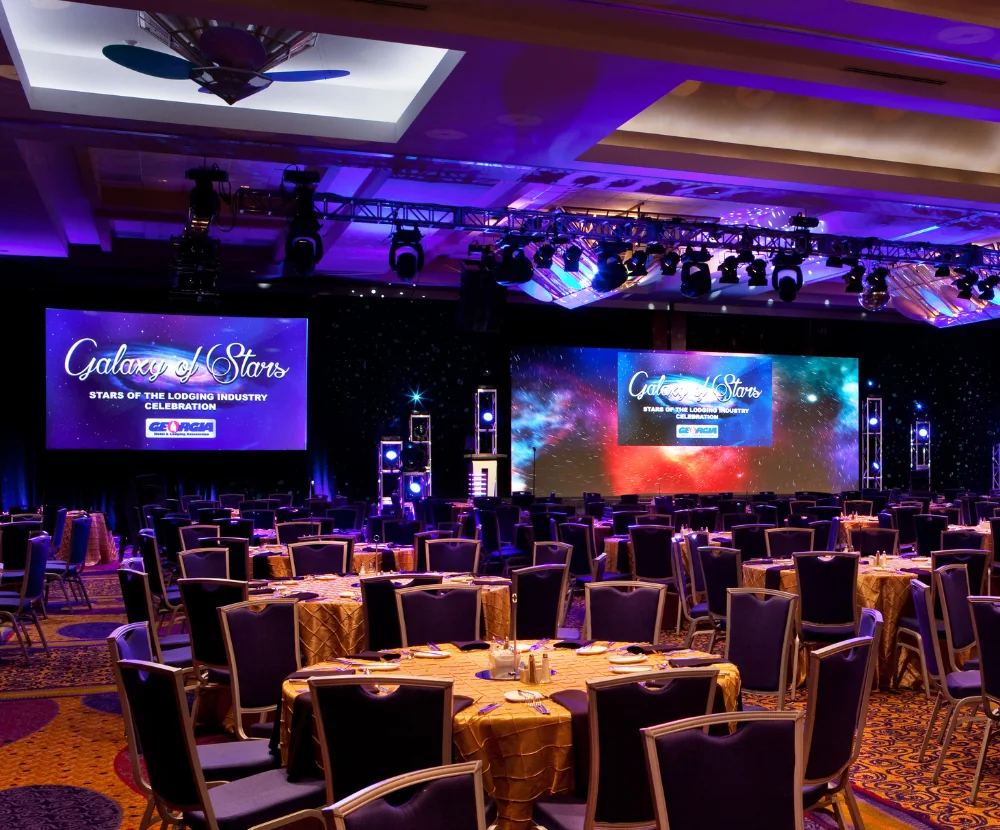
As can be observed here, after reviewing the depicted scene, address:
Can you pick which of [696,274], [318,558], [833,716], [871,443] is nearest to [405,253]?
[696,274]

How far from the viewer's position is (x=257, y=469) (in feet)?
53.4

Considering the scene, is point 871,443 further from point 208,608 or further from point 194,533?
point 208,608

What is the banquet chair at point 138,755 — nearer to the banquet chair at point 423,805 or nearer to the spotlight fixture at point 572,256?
the banquet chair at point 423,805

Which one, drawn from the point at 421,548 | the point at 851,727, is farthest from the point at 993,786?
the point at 421,548

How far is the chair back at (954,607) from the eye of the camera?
4.87 metres

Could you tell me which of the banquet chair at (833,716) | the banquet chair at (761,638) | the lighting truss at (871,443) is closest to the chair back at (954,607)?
the banquet chair at (761,638)

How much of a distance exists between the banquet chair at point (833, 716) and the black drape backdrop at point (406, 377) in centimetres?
1272

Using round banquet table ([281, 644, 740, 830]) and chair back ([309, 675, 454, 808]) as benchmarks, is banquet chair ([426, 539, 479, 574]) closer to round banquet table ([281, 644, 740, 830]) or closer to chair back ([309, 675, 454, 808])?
round banquet table ([281, 644, 740, 830])

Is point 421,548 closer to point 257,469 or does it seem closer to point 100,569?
point 100,569

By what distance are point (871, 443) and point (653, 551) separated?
13904mm

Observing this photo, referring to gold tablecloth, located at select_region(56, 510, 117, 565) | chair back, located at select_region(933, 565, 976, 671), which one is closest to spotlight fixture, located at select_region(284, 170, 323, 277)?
gold tablecloth, located at select_region(56, 510, 117, 565)

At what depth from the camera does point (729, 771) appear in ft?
7.70

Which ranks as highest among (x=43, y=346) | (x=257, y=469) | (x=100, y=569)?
(x=43, y=346)

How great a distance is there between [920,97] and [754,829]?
5.99 m
